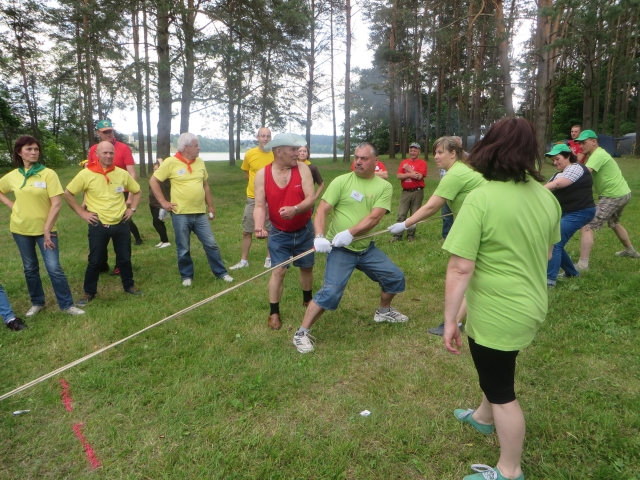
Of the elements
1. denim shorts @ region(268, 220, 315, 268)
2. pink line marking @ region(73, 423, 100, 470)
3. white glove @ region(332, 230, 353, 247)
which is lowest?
pink line marking @ region(73, 423, 100, 470)

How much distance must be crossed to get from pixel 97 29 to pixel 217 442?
41.6 feet

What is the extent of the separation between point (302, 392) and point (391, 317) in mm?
1540

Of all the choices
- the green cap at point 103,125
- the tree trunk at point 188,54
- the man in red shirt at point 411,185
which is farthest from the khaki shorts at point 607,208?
the tree trunk at point 188,54

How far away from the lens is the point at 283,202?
163 inches

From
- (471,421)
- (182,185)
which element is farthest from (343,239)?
(182,185)

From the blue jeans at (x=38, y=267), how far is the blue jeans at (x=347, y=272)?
2.93 m

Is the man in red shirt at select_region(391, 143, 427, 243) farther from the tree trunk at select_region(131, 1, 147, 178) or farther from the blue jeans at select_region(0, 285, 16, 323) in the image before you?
the tree trunk at select_region(131, 1, 147, 178)

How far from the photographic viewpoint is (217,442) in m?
2.69

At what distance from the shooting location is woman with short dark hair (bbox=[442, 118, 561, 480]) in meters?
1.98

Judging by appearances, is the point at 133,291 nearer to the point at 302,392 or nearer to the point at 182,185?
the point at 182,185

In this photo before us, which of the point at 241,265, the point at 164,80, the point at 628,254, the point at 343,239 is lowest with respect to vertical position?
the point at 241,265

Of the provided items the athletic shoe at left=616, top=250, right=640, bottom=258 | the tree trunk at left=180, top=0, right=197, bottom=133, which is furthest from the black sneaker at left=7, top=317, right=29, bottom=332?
the tree trunk at left=180, top=0, right=197, bottom=133

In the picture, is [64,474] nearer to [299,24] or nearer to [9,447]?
[9,447]

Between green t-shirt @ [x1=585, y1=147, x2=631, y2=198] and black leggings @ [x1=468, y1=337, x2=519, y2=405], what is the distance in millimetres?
4537
